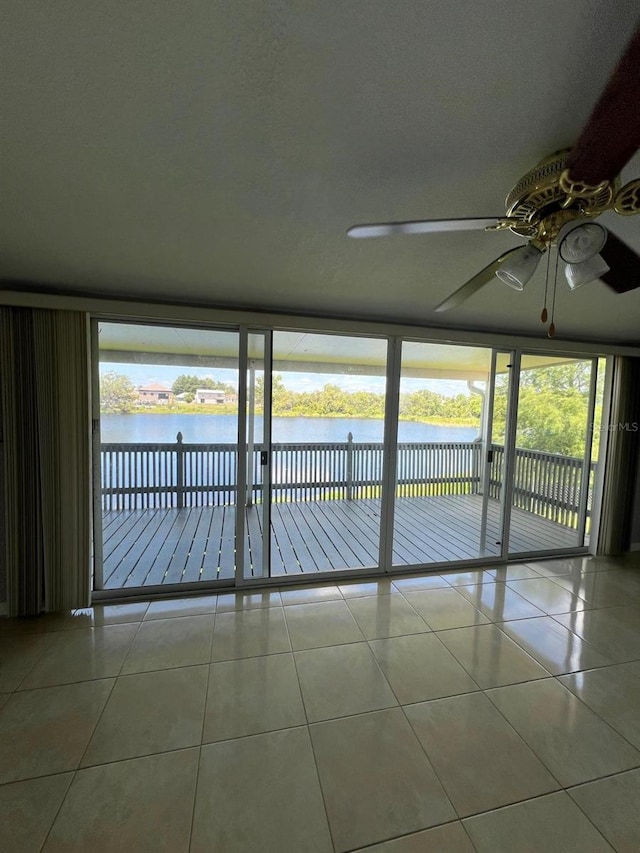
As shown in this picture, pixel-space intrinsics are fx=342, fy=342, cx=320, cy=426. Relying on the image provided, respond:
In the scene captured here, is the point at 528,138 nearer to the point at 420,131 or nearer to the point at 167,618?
the point at 420,131

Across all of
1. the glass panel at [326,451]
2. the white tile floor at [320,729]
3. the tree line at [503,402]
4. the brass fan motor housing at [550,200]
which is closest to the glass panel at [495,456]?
the tree line at [503,402]

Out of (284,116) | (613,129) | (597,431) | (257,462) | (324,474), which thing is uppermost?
(284,116)

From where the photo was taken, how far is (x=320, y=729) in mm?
1542

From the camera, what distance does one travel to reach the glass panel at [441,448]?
407cm

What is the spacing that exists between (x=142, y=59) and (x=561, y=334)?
11.9 feet

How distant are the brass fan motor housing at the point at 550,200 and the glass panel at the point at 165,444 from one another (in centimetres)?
209

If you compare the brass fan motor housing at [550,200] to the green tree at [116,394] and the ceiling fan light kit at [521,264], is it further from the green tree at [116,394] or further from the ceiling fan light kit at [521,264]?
the green tree at [116,394]

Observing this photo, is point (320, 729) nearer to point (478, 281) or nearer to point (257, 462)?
point (257, 462)

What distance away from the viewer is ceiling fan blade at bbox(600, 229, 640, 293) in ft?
3.71

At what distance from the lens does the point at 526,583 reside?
9.58 feet

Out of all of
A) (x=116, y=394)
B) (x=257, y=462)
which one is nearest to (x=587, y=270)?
(x=257, y=462)

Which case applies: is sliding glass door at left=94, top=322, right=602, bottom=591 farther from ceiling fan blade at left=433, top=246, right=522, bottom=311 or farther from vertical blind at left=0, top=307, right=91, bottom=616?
ceiling fan blade at left=433, top=246, right=522, bottom=311

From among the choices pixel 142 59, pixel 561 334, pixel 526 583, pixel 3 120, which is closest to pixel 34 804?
pixel 3 120

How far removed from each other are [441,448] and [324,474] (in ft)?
6.40
